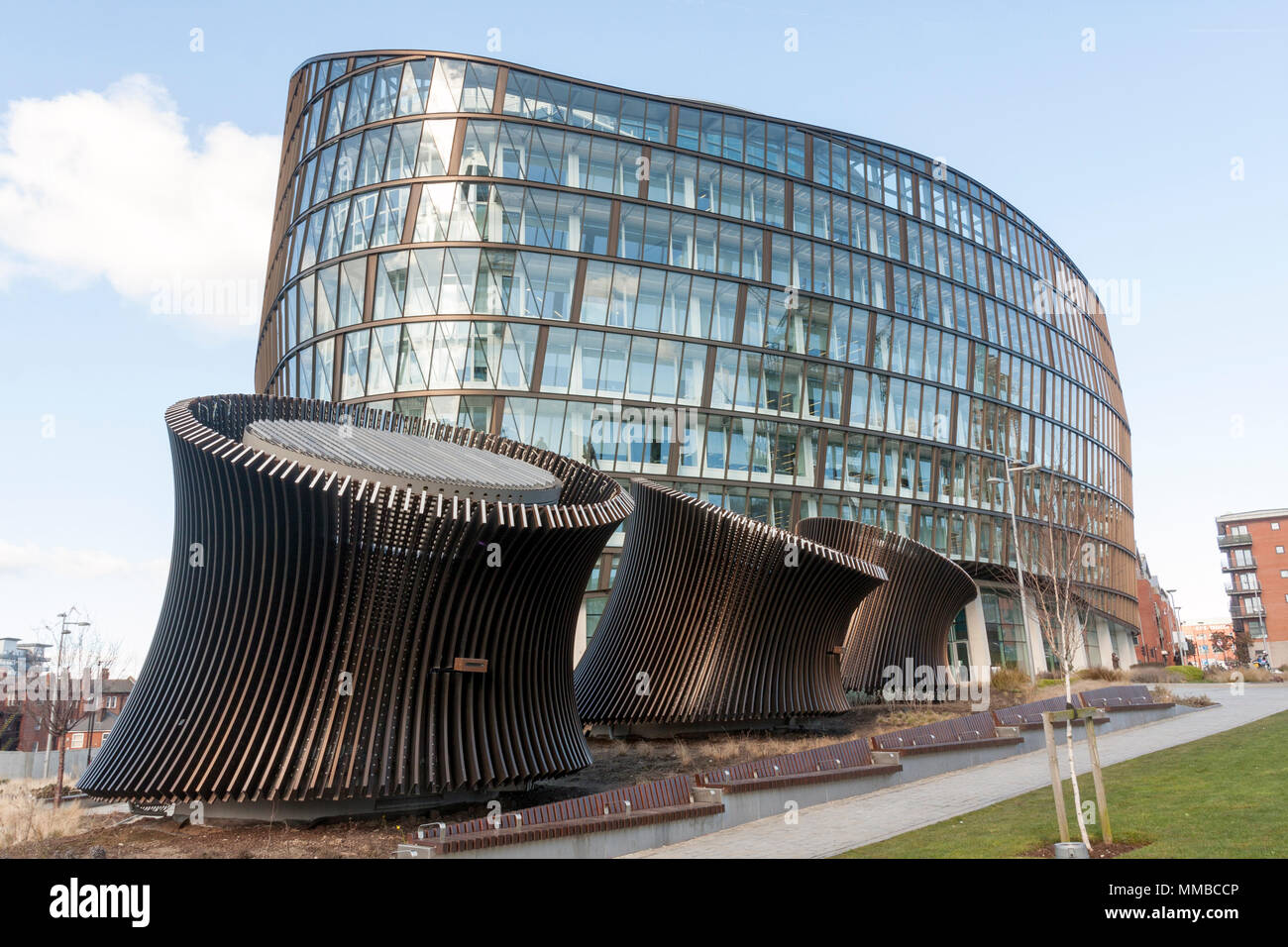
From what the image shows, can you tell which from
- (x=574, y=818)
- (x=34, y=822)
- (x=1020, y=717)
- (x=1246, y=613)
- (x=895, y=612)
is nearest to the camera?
(x=574, y=818)

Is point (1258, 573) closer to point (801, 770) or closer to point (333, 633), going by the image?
point (801, 770)

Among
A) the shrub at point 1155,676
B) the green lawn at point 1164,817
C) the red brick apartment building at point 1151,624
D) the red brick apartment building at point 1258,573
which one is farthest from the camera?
the red brick apartment building at point 1258,573

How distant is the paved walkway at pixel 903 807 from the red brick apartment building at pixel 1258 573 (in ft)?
224

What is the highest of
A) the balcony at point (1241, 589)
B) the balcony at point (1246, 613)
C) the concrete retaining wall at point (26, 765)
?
the balcony at point (1241, 589)

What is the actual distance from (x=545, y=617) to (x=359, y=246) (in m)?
25.4

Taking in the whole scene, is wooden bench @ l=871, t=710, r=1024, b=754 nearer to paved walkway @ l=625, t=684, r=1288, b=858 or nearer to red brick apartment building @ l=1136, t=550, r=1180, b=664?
paved walkway @ l=625, t=684, r=1288, b=858

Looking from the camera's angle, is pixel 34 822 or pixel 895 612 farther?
pixel 895 612

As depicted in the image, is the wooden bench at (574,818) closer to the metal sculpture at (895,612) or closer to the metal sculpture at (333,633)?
the metal sculpture at (333,633)

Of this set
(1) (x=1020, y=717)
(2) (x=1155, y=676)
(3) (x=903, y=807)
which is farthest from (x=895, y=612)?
(2) (x=1155, y=676)

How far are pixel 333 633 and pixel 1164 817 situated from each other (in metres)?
8.32

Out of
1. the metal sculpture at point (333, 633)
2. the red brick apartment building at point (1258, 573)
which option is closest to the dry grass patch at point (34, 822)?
the metal sculpture at point (333, 633)

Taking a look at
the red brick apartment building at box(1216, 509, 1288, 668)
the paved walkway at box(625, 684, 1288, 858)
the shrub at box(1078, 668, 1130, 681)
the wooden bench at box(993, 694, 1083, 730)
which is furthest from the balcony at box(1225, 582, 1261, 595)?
the wooden bench at box(993, 694, 1083, 730)

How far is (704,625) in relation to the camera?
54.7ft

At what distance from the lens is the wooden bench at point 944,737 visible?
14.7m
